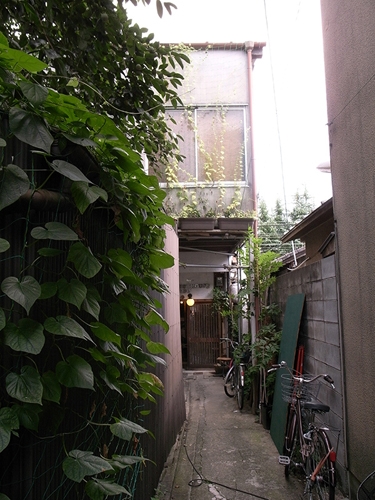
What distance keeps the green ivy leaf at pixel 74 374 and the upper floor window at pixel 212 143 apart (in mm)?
7812

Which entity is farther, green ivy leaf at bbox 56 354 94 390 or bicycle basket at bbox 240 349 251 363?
bicycle basket at bbox 240 349 251 363

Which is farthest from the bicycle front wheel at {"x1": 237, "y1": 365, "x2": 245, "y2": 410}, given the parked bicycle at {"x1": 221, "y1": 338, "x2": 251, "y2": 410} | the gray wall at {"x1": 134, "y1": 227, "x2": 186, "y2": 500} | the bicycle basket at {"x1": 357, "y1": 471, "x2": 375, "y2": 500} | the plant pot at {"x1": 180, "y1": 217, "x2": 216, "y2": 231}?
the bicycle basket at {"x1": 357, "y1": 471, "x2": 375, "y2": 500}

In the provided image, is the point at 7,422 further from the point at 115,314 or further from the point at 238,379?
the point at 238,379

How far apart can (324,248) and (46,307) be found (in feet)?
14.2

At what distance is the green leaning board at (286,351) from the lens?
5.26 m

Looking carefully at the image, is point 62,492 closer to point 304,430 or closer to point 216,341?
point 304,430

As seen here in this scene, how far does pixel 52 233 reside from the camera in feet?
3.94

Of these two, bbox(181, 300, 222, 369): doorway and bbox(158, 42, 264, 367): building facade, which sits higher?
bbox(158, 42, 264, 367): building facade

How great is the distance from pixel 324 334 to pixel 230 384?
497 centimetres

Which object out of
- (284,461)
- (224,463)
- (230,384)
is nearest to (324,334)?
(284,461)

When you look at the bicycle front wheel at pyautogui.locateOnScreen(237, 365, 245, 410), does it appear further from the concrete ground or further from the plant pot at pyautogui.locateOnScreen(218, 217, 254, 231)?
the plant pot at pyautogui.locateOnScreen(218, 217, 254, 231)

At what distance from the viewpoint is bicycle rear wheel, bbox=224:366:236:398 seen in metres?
8.79

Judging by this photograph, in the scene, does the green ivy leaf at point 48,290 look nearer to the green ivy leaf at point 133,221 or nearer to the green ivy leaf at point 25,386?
the green ivy leaf at point 25,386

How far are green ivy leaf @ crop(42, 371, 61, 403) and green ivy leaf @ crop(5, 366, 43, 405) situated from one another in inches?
3.4
